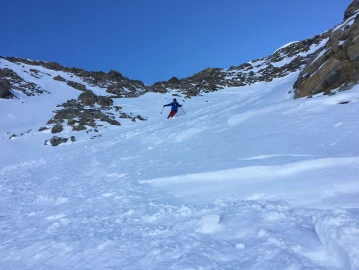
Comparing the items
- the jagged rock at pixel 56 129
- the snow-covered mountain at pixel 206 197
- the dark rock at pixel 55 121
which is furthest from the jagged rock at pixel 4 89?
the snow-covered mountain at pixel 206 197

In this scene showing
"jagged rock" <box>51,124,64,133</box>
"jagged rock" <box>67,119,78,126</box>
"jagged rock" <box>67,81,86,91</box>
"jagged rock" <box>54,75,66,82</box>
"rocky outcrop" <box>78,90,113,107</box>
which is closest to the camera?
"jagged rock" <box>51,124,64,133</box>

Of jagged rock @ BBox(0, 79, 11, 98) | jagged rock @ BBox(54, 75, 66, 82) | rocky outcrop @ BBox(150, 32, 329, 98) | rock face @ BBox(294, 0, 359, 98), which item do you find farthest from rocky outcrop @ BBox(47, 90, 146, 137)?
jagged rock @ BBox(54, 75, 66, 82)

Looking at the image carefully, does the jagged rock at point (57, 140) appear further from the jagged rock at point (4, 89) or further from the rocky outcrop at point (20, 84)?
the rocky outcrop at point (20, 84)

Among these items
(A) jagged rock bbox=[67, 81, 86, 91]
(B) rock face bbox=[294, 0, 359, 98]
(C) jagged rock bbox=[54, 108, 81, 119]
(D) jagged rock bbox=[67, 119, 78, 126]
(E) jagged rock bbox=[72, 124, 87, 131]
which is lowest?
(B) rock face bbox=[294, 0, 359, 98]

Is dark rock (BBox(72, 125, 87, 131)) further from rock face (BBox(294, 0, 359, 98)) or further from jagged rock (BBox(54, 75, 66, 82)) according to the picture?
jagged rock (BBox(54, 75, 66, 82))

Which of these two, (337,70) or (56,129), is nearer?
(337,70)

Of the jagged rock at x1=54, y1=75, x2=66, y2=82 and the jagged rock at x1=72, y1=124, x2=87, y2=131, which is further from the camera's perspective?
the jagged rock at x1=54, y1=75, x2=66, y2=82

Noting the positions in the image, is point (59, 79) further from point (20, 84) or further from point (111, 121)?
point (111, 121)

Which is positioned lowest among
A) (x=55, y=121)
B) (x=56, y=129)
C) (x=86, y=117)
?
(x=56, y=129)

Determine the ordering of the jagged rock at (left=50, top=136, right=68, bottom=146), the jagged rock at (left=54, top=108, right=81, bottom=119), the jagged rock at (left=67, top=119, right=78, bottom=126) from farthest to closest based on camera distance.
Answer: the jagged rock at (left=54, top=108, right=81, bottom=119)
the jagged rock at (left=67, top=119, right=78, bottom=126)
the jagged rock at (left=50, top=136, right=68, bottom=146)

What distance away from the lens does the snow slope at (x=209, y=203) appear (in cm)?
306

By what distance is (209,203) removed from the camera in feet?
15.4

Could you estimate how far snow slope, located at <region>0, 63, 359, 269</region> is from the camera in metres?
3.06

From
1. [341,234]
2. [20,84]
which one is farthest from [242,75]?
[341,234]
